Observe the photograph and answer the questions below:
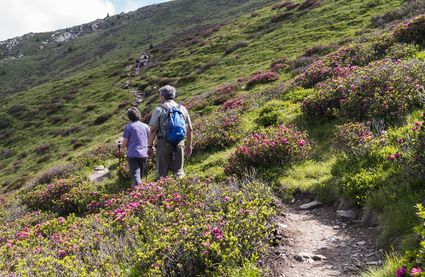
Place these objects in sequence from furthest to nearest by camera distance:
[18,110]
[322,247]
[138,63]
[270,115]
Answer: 1. [138,63]
2. [18,110]
3. [270,115]
4. [322,247]

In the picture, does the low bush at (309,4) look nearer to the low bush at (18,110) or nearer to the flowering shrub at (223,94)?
the flowering shrub at (223,94)

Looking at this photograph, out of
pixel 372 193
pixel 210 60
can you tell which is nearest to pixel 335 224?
pixel 372 193

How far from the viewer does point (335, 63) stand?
1734cm

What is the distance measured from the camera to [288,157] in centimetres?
1045

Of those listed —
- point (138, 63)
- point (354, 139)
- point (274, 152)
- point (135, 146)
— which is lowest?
point (274, 152)

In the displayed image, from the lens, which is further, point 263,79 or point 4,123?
point 4,123

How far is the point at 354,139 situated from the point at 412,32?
10836 mm

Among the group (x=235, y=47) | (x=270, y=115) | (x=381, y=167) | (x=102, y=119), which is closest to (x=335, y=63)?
(x=270, y=115)

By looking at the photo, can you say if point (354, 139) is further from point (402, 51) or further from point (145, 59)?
point (145, 59)

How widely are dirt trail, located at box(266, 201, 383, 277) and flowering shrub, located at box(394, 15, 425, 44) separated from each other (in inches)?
495

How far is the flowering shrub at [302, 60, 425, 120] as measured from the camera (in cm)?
1002

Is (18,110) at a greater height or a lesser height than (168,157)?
greater

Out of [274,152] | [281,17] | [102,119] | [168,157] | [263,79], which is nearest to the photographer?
[274,152]

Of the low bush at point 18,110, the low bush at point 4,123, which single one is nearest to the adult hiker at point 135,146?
the low bush at point 4,123
